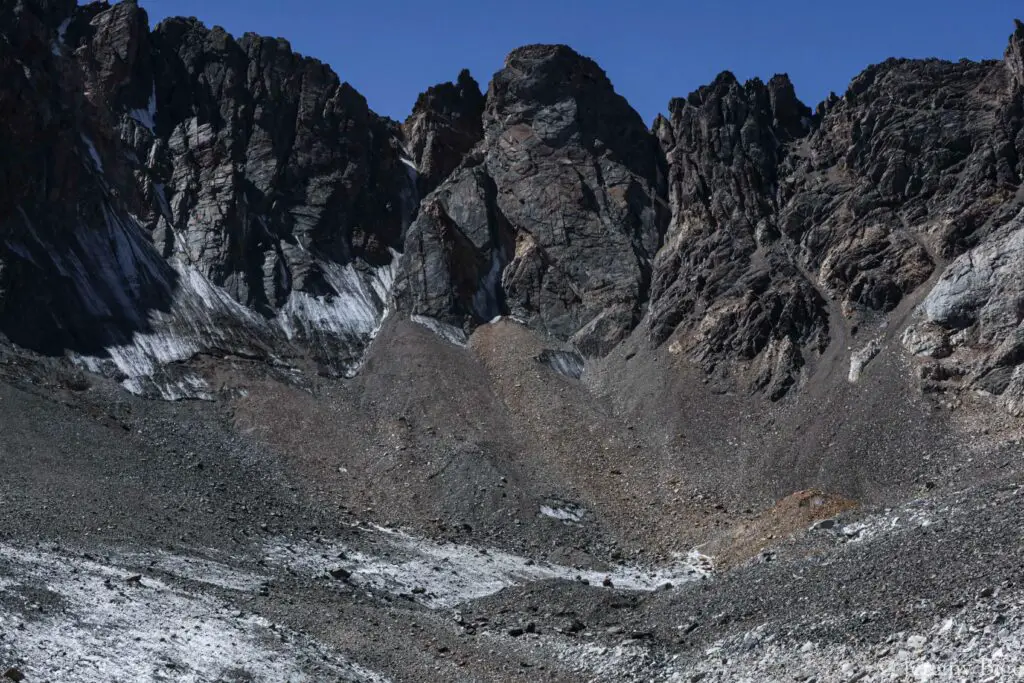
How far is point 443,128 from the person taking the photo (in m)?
91.3

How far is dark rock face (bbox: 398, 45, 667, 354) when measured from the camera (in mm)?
74688

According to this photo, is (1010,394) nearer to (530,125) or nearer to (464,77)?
(530,125)

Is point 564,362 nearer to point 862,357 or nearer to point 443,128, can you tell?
point 862,357

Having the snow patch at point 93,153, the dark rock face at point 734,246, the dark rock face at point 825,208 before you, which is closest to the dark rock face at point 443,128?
the dark rock face at point 734,246

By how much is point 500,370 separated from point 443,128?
107 feet

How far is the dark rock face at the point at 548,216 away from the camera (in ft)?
245


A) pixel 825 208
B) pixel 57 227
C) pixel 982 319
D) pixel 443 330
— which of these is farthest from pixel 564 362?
pixel 57 227

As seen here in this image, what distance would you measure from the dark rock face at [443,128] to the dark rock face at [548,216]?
124 inches

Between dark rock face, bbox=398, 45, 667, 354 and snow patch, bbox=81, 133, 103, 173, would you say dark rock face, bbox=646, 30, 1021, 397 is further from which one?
snow patch, bbox=81, 133, 103, 173

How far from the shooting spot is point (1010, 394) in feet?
161

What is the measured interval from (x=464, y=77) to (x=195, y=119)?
78.5ft

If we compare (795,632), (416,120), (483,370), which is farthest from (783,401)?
(416,120)

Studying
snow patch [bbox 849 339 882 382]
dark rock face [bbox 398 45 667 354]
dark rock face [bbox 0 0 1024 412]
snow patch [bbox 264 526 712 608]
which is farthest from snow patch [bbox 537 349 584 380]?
snow patch [bbox 264 526 712 608]

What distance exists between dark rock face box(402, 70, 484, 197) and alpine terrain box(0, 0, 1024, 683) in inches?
14.0
